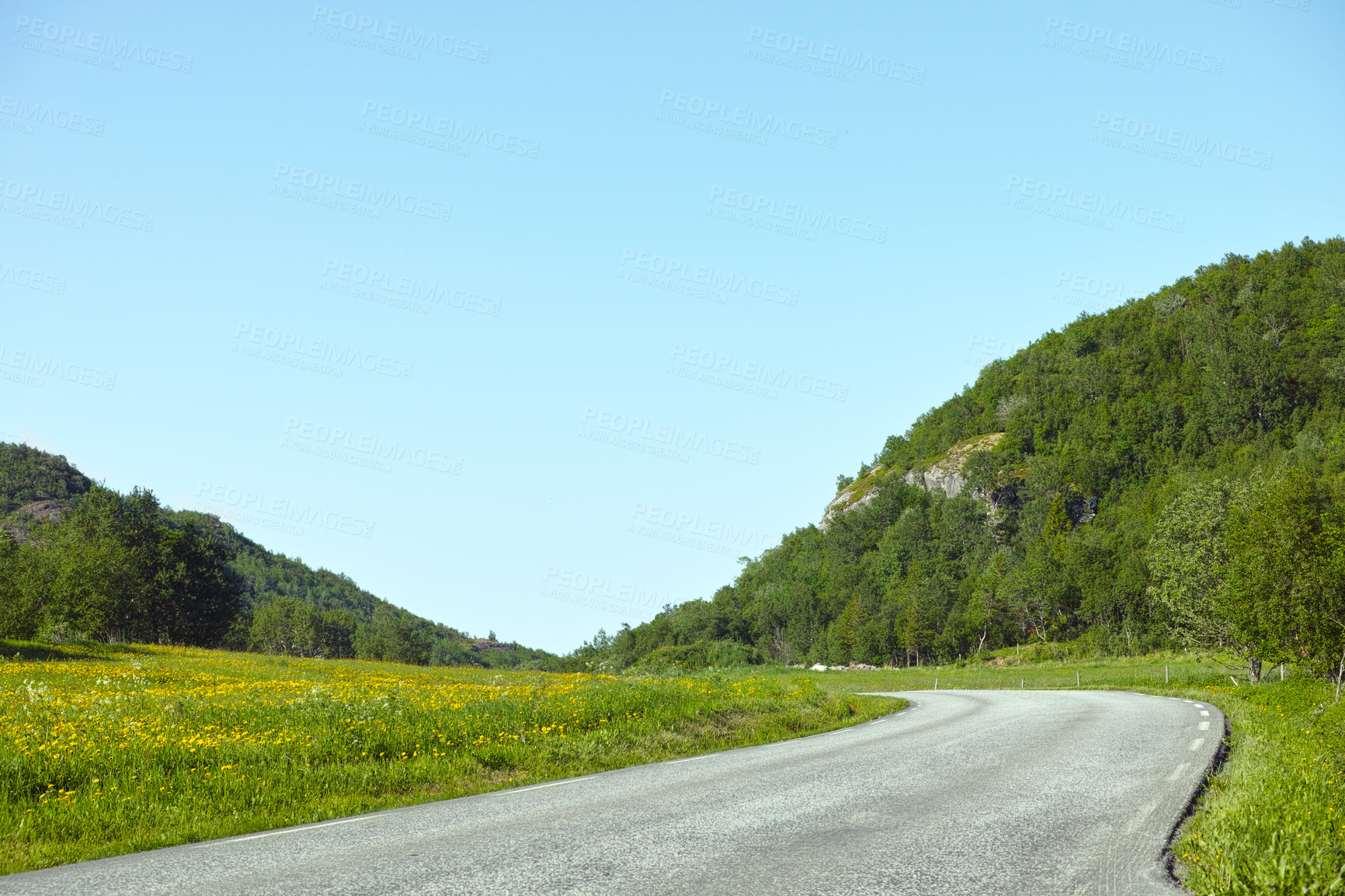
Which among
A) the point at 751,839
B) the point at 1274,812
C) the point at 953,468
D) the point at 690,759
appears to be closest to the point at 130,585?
the point at 690,759

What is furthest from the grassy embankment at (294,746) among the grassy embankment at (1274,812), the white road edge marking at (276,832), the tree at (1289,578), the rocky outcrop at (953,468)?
the rocky outcrop at (953,468)

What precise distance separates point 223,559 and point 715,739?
91.2m

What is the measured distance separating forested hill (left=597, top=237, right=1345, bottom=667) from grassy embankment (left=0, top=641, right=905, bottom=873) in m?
80.3

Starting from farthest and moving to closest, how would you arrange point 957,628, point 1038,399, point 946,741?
point 1038,399, point 957,628, point 946,741

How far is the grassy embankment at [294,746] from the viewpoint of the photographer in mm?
8922

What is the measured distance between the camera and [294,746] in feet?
39.0

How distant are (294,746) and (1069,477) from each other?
476ft

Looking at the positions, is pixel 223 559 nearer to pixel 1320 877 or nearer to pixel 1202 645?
pixel 1202 645

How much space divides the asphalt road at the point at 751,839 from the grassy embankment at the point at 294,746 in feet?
3.55

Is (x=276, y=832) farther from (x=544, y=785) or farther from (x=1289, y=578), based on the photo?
(x=1289, y=578)

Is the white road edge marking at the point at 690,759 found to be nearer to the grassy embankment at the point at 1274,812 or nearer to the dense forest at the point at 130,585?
the grassy embankment at the point at 1274,812

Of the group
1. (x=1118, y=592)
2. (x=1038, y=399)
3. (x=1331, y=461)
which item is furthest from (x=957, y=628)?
(x=1038, y=399)

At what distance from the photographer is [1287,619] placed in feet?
87.1

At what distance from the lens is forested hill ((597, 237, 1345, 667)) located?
106812 mm
